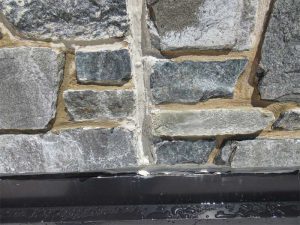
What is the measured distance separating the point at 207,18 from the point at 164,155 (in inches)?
16.1

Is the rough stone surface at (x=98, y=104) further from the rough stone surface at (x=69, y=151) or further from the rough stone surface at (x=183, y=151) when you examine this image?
the rough stone surface at (x=183, y=151)

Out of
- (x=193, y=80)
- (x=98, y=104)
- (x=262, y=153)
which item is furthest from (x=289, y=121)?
(x=98, y=104)

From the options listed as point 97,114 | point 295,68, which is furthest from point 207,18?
point 97,114

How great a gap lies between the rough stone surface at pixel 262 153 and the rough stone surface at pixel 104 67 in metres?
0.37

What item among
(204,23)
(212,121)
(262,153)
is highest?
(204,23)

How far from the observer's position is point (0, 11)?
982 millimetres

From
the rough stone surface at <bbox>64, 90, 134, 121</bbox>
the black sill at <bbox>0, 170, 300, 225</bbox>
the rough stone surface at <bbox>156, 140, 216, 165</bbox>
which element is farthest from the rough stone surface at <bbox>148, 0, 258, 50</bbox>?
the black sill at <bbox>0, 170, 300, 225</bbox>

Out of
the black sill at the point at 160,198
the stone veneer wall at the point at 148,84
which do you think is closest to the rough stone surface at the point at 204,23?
the stone veneer wall at the point at 148,84

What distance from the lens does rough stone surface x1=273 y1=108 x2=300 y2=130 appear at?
1093 millimetres

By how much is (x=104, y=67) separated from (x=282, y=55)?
0.44 meters

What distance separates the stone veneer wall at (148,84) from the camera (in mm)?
976

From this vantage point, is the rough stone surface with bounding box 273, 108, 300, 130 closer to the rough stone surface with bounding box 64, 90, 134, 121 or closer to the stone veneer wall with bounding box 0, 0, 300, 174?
the stone veneer wall with bounding box 0, 0, 300, 174

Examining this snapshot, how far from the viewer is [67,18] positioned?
98 cm

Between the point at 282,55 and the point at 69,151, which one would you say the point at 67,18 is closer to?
the point at 69,151
